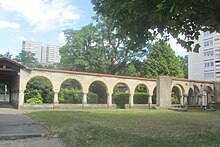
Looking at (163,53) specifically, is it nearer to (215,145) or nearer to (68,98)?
(68,98)

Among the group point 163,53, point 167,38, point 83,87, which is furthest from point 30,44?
point 167,38

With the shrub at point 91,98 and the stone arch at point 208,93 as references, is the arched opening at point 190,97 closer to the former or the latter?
the stone arch at point 208,93

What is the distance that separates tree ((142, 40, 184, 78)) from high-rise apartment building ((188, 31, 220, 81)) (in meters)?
27.0

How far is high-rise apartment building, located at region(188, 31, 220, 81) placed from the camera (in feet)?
228

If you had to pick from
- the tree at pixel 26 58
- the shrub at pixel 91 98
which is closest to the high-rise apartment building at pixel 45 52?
the tree at pixel 26 58

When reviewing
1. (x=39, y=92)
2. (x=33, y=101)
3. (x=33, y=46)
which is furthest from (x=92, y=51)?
(x=33, y=46)

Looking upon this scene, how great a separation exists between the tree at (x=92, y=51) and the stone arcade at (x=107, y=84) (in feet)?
35.1

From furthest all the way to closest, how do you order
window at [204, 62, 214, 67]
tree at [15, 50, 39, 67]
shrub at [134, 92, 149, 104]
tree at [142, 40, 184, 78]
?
tree at [15, 50, 39, 67], window at [204, 62, 214, 67], tree at [142, 40, 184, 78], shrub at [134, 92, 149, 104]

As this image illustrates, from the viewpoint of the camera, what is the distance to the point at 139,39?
8070mm

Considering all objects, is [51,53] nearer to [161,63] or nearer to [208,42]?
[208,42]

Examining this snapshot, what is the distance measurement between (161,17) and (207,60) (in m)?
71.4

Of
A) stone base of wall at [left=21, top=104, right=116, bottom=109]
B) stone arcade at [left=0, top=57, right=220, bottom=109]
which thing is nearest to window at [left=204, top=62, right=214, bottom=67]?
stone arcade at [left=0, top=57, right=220, bottom=109]

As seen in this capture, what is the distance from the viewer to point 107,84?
3094 cm

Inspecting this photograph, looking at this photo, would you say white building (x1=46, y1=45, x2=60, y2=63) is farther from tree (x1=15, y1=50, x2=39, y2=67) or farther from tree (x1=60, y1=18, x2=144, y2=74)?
tree (x1=60, y1=18, x2=144, y2=74)
